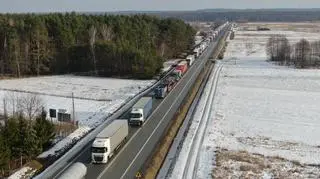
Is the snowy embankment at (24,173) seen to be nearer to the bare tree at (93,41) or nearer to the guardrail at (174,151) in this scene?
the guardrail at (174,151)

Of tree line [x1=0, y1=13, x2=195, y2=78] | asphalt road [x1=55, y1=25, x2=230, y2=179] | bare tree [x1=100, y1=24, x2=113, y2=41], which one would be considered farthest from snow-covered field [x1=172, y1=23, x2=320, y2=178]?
bare tree [x1=100, y1=24, x2=113, y2=41]

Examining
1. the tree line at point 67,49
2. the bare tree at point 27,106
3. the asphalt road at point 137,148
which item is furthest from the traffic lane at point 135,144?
the tree line at point 67,49

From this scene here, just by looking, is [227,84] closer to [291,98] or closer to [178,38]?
[291,98]

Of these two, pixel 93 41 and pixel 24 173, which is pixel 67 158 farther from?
pixel 93 41

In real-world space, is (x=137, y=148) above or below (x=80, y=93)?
above

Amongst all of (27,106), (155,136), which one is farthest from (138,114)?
(27,106)

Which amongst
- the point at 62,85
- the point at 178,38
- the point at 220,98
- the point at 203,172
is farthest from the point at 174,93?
the point at 178,38
